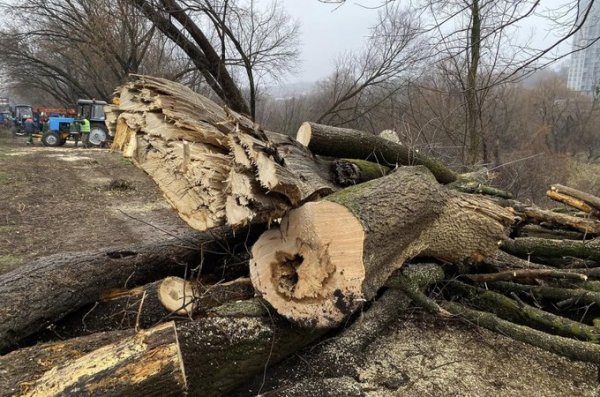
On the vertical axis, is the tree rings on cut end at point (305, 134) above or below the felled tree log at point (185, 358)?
above

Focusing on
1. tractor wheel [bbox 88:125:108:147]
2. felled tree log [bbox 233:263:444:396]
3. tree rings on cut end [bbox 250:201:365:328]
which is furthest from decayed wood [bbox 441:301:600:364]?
tractor wheel [bbox 88:125:108:147]

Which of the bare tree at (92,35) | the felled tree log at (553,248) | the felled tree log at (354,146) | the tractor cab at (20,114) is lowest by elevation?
the felled tree log at (553,248)

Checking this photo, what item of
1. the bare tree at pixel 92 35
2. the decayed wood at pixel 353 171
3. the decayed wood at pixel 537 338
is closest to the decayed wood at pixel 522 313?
the decayed wood at pixel 537 338

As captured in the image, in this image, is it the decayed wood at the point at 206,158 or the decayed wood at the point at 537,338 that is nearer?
the decayed wood at the point at 206,158

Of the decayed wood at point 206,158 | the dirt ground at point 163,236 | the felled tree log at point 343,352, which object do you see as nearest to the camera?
the decayed wood at point 206,158

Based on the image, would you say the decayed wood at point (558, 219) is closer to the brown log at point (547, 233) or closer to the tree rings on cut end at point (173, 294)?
the brown log at point (547, 233)

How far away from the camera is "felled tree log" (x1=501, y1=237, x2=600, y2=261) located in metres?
3.79

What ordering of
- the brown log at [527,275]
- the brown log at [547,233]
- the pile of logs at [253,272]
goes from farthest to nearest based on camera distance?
the brown log at [547,233], the brown log at [527,275], the pile of logs at [253,272]

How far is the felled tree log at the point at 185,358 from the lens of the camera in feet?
6.54

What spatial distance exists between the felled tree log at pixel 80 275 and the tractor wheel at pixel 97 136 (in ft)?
62.1

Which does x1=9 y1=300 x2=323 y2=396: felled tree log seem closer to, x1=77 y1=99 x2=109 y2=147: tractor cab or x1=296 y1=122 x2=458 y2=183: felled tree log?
x1=296 y1=122 x2=458 y2=183: felled tree log

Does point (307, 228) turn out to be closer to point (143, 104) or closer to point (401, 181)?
point (401, 181)

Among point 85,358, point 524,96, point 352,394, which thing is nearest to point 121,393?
point 85,358

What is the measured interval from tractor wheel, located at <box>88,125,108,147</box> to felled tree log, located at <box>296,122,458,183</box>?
62.6 feet
